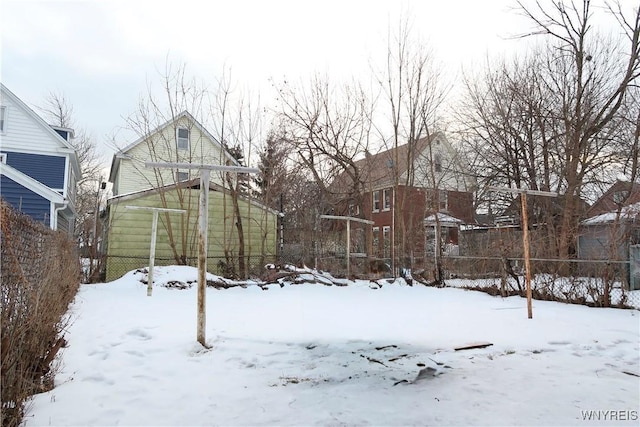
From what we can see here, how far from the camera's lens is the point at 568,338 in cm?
573

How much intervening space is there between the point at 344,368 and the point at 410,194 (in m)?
13.8

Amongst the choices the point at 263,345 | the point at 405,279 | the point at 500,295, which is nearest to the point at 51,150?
the point at 405,279

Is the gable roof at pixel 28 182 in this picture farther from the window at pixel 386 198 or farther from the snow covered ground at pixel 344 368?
the window at pixel 386 198

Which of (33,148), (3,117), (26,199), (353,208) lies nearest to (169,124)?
(26,199)

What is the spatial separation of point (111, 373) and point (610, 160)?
56.5ft

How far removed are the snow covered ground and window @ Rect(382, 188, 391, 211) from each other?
1809 cm

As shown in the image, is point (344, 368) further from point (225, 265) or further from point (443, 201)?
point (443, 201)

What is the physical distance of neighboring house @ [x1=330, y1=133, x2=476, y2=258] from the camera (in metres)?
16.5

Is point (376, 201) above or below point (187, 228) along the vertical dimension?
above

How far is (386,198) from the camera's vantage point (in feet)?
87.1

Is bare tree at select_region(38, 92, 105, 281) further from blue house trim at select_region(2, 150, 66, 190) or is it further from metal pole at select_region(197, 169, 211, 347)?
metal pole at select_region(197, 169, 211, 347)

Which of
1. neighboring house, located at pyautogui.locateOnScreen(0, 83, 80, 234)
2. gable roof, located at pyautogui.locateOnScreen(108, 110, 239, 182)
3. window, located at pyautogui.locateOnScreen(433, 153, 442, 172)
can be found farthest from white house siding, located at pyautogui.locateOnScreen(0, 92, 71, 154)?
window, located at pyautogui.locateOnScreen(433, 153, 442, 172)

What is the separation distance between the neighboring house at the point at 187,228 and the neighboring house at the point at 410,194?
4324 mm

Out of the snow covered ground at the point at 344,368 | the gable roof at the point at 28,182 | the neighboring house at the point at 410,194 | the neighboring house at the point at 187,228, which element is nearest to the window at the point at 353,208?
the neighboring house at the point at 410,194
